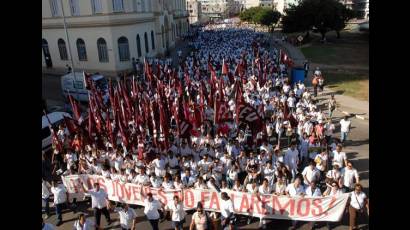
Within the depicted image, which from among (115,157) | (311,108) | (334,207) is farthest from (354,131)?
(115,157)

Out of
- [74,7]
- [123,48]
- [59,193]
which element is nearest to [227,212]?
[59,193]

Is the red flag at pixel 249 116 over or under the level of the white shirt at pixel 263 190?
over

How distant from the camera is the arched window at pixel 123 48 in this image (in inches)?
1292

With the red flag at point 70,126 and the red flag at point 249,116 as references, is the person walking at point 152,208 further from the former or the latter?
the red flag at point 70,126

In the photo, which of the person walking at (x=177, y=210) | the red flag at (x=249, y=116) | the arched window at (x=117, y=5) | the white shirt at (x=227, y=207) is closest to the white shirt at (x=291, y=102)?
the red flag at (x=249, y=116)

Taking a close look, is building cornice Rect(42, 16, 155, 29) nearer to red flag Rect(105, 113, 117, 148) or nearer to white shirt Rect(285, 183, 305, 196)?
red flag Rect(105, 113, 117, 148)

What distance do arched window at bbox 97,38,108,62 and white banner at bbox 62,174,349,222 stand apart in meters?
24.1

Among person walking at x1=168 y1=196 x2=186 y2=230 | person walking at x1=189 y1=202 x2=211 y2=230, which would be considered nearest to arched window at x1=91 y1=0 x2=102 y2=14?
person walking at x1=168 y1=196 x2=186 y2=230

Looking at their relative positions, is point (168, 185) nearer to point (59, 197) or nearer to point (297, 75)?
point (59, 197)

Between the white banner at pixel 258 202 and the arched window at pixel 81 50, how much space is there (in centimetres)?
2564

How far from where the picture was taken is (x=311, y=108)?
15.5 metres
